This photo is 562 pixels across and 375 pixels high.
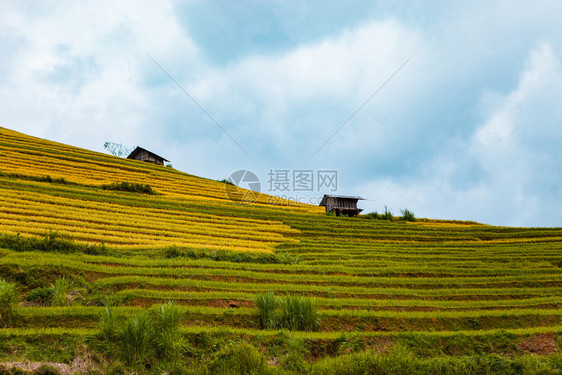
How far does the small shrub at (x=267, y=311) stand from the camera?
9.02 meters

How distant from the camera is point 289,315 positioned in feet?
30.1

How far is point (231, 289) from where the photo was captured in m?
11.7

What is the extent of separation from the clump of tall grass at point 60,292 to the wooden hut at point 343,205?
2695 centimetres

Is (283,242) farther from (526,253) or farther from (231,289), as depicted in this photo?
(526,253)

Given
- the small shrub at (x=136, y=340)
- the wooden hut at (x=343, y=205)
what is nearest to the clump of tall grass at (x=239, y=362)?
the small shrub at (x=136, y=340)

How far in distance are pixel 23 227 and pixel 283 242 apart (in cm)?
1137

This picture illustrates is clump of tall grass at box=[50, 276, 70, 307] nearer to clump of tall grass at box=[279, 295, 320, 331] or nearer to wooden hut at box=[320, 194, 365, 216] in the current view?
clump of tall grass at box=[279, 295, 320, 331]

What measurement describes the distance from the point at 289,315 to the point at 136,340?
3.63m

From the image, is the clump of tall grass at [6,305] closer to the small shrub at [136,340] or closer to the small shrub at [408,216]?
the small shrub at [136,340]

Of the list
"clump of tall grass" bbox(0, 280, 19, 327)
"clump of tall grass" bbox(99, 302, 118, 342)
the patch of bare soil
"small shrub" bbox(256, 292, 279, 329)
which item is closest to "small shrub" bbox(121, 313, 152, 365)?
"clump of tall grass" bbox(99, 302, 118, 342)

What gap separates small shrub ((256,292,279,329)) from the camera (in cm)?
902

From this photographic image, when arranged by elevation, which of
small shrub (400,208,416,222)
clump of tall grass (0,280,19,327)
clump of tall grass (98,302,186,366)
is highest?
small shrub (400,208,416,222)

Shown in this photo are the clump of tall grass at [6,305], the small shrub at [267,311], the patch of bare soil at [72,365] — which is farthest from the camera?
the small shrub at [267,311]

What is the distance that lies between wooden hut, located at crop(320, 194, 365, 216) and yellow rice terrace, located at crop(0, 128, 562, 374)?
9.16 meters
